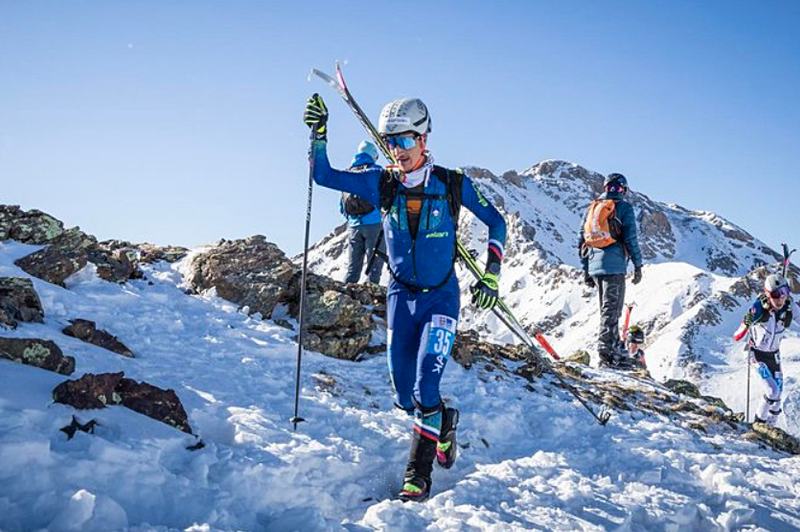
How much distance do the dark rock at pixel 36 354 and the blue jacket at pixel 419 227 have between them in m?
A: 2.99

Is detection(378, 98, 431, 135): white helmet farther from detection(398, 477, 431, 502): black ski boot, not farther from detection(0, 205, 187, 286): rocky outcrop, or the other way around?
detection(0, 205, 187, 286): rocky outcrop

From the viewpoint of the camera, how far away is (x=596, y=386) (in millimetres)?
9484

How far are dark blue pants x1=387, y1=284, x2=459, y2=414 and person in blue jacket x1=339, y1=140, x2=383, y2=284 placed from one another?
5293mm

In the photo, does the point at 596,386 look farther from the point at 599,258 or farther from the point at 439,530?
the point at 439,530

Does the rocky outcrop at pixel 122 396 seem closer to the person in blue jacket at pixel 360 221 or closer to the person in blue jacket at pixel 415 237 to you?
the person in blue jacket at pixel 415 237

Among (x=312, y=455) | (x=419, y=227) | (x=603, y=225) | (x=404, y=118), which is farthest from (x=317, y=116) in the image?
(x=603, y=225)

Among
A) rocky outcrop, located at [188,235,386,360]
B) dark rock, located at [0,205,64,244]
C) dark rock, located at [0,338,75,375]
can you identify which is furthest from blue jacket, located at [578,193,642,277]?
dark rock, located at [0,205,64,244]

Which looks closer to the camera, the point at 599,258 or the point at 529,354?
the point at 529,354

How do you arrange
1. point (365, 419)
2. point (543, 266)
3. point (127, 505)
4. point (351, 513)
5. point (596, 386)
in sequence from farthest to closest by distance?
1. point (543, 266)
2. point (596, 386)
3. point (365, 419)
4. point (351, 513)
5. point (127, 505)

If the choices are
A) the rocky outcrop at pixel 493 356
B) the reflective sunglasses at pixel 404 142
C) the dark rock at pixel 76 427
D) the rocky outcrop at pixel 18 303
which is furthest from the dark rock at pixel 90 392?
the rocky outcrop at pixel 493 356

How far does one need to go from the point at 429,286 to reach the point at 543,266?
153436 millimetres

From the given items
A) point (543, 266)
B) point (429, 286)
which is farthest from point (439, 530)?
point (543, 266)

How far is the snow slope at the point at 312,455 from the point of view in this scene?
358cm

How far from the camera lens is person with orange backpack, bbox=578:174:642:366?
448 inches
